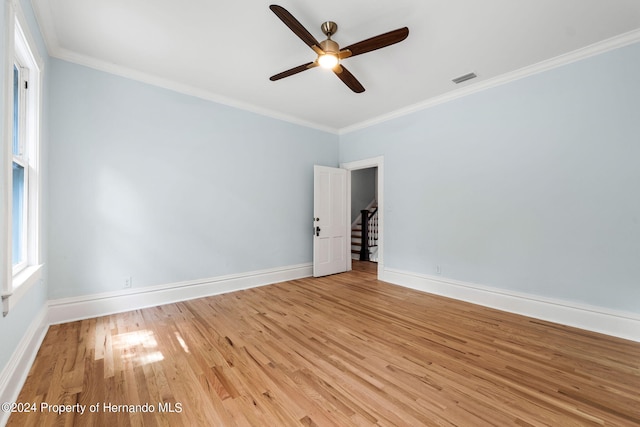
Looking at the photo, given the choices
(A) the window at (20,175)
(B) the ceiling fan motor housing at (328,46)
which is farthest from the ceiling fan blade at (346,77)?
(A) the window at (20,175)

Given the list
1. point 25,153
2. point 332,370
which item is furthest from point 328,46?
point 25,153

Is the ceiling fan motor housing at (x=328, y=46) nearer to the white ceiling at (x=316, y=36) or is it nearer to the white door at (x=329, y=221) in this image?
the white ceiling at (x=316, y=36)

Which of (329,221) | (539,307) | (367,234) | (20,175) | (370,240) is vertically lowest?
(539,307)

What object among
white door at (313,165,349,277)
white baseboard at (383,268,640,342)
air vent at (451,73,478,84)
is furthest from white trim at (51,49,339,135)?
white baseboard at (383,268,640,342)

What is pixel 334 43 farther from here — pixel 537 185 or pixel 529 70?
pixel 537 185

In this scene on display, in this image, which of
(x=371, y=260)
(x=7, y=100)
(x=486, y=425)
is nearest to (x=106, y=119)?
(x=7, y=100)

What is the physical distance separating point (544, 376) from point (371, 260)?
16.0 ft

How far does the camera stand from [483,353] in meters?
2.34

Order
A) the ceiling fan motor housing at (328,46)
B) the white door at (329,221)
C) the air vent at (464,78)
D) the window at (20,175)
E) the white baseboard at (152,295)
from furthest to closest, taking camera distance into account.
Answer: the white door at (329,221) → the air vent at (464,78) → the white baseboard at (152,295) → the ceiling fan motor housing at (328,46) → the window at (20,175)

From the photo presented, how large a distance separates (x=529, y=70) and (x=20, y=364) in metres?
5.48

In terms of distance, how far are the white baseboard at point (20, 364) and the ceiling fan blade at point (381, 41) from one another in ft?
10.7

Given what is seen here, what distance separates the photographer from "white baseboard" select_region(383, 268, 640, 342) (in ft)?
8.64

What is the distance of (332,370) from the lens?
81.9 inches

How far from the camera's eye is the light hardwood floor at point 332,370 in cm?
162
